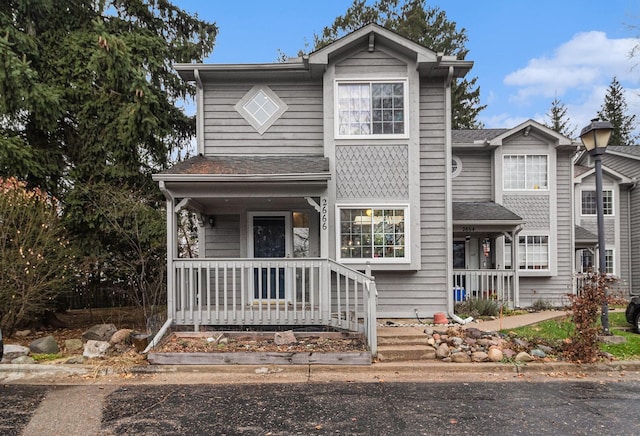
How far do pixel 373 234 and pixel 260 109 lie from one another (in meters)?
3.78

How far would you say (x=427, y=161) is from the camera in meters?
9.08

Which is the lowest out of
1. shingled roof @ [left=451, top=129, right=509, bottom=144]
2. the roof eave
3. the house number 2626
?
the house number 2626

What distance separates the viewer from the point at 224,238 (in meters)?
9.32

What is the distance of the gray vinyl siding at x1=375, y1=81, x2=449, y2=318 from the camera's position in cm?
898

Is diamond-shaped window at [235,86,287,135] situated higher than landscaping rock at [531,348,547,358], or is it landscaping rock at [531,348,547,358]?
diamond-shaped window at [235,86,287,135]

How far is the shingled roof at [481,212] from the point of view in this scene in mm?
11555

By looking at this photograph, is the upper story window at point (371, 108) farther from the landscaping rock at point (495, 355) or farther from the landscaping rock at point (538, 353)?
the landscaping rock at point (538, 353)

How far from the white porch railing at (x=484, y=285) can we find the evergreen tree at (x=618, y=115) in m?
31.8

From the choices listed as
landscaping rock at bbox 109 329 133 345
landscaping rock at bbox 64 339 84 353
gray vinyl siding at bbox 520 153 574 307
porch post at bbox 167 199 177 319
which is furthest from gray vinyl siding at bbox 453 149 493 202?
landscaping rock at bbox 64 339 84 353

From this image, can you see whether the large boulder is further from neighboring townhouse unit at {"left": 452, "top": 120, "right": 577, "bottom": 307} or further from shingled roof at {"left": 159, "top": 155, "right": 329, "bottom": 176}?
neighboring townhouse unit at {"left": 452, "top": 120, "right": 577, "bottom": 307}

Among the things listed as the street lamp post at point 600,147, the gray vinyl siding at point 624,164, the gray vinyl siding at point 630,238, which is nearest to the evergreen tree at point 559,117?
the gray vinyl siding at point 624,164

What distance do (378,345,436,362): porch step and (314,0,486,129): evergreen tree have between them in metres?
22.1

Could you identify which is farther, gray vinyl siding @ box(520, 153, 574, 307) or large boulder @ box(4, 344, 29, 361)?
gray vinyl siding @ box(520, 153, 574, 307)

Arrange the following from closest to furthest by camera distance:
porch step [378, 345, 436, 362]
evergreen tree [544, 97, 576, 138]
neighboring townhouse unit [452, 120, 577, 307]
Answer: porch step [378, 345, 436, 362] < neighboring townhouse unit [452, 120, 577, 307] < evergreen tree [544, 97, 576, 138]
